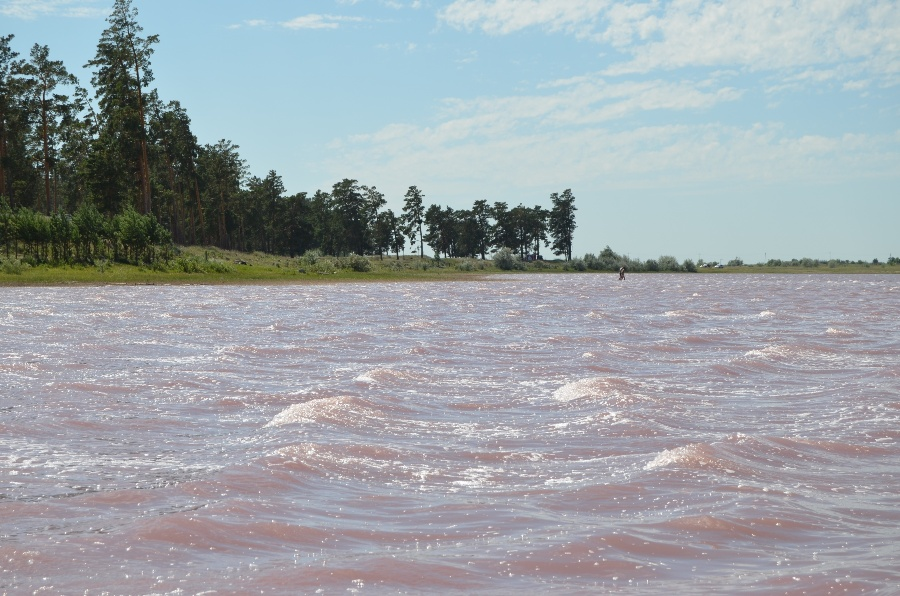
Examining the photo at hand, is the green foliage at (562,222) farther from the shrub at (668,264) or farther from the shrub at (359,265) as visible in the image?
→ the shrub at (359,265)

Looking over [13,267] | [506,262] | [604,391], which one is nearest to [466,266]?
[506,262]

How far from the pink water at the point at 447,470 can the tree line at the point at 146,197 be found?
134 ft

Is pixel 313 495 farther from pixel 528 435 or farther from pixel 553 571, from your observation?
pixel 528 435

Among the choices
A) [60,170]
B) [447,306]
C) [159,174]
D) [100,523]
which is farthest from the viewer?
[159,174]

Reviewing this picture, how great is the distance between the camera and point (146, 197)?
65.5 meters

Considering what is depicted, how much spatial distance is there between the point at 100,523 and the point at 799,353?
47.0ft

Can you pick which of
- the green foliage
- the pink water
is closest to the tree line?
the green foliage

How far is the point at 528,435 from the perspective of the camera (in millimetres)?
9914

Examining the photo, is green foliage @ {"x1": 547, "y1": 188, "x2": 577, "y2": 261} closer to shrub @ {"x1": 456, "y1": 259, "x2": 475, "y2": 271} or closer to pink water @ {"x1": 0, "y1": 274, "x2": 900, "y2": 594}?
shrub @ {"x1": 456, "y1": 259, "x2": 475, "y2": 271}

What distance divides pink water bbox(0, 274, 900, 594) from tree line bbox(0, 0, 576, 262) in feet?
134

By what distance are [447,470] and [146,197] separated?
61.5 meters

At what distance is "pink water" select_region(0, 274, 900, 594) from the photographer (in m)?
5.74

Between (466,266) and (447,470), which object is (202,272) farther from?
(466,266)

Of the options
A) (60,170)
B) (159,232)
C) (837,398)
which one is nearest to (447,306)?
(837,398)
